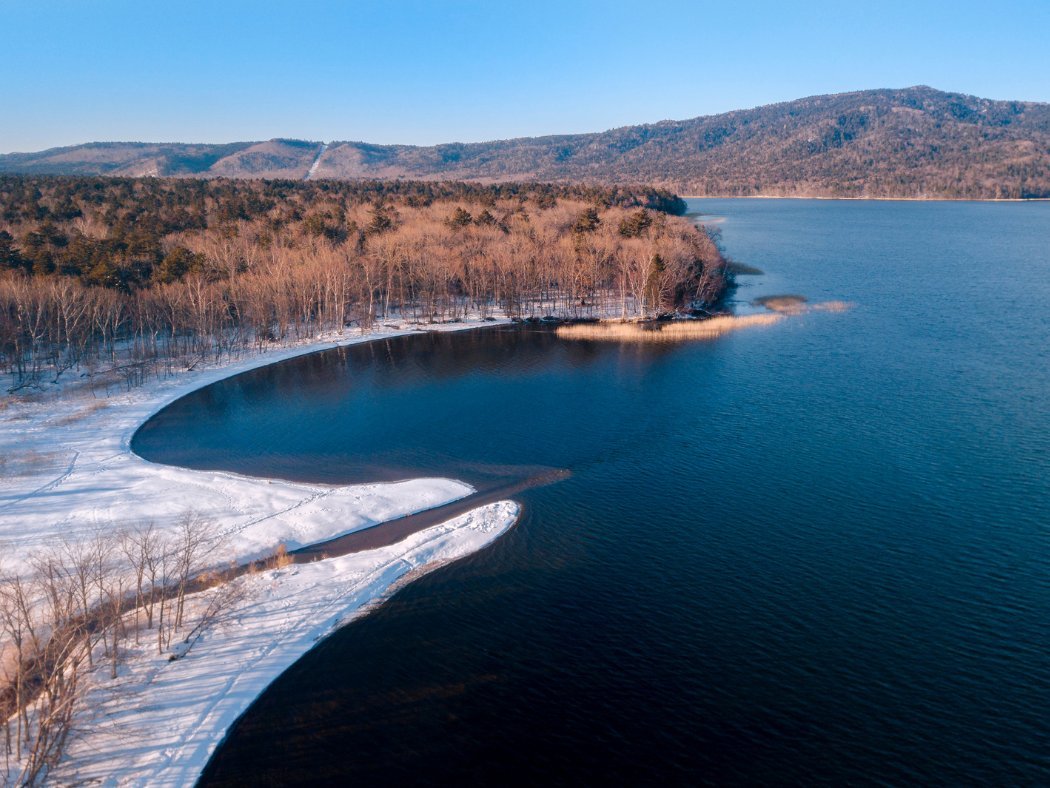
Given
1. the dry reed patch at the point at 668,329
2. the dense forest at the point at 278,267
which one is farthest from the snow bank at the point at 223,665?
the dry reed patch at the point at 668,329

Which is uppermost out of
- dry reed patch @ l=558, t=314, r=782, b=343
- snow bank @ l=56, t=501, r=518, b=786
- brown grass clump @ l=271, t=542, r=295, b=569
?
dry reed patch @ l=558, t=314, r=782, b=343

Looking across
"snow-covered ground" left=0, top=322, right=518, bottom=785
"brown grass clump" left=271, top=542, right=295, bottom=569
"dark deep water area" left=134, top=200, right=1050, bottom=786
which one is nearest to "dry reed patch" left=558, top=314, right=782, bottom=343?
"dark deep water area" left=134, top=200, right=1050, bottom=786

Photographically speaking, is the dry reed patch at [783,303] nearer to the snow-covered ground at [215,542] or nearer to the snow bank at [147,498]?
the snow bank at [147,498]

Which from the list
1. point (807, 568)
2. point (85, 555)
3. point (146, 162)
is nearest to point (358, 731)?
point (85, 555)

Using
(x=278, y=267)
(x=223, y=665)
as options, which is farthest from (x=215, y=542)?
(x=278, y=267)

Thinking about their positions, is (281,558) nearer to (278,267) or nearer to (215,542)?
(215,542)

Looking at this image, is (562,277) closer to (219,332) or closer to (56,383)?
(219,332)

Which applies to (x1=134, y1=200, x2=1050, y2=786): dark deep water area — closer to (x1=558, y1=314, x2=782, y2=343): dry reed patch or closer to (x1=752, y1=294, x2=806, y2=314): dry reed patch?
(x1=558, y1=314, x2=782, y2=343): dry reed patch
